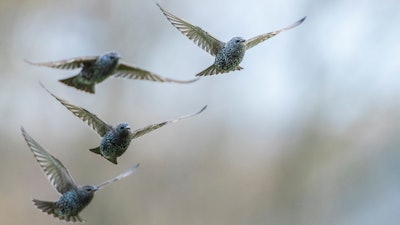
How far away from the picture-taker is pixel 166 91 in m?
1.75

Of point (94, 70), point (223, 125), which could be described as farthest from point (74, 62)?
point (223, 125)

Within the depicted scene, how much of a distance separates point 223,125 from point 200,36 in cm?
141

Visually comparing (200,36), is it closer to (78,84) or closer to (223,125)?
(78,84)

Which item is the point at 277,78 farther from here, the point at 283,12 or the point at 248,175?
the point at 248,175

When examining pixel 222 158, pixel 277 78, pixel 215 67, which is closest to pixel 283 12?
pixel 277 78

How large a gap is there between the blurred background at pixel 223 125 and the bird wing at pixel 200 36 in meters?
1.00

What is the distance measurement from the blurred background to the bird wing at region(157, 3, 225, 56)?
1004 millimetres

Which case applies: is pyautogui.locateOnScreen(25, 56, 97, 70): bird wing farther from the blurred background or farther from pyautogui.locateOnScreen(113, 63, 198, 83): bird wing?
the blurred background

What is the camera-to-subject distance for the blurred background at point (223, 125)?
160 cm

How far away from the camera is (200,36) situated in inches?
17.8

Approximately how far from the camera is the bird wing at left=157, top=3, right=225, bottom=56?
45 cm

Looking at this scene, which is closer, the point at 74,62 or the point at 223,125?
the point at 74,62

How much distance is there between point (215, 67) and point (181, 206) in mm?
1447

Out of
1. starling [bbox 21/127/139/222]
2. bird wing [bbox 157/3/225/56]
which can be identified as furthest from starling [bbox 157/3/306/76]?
starling [bbox 21/127/139/222]
